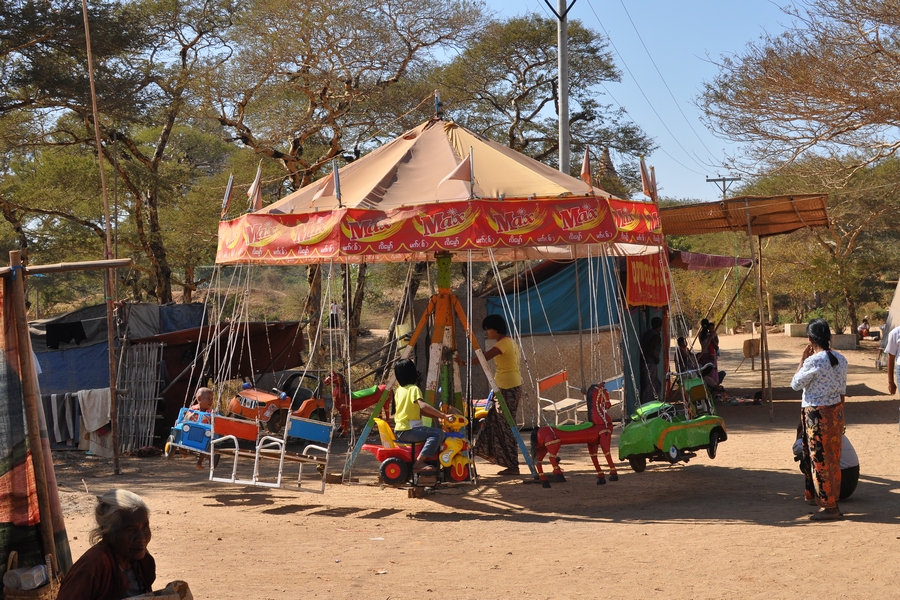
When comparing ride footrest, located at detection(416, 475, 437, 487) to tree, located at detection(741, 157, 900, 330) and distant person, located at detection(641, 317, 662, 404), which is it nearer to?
distant person, located at detection(641, 317, 662, 404)

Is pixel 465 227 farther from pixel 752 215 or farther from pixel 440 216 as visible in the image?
pixel 752 215

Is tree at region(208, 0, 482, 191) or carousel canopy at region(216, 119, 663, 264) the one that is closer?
carousel canopy at region(216, 119, 663, 264)

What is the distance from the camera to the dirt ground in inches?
226

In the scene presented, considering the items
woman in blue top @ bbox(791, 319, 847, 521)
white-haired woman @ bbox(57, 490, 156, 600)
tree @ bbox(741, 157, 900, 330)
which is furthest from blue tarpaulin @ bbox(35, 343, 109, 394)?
tree @ bbox(741, 157, 900, 330)

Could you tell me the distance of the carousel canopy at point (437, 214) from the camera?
324 inches

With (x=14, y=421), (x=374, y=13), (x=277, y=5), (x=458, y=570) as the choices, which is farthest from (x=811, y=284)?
(x=14, y=421)

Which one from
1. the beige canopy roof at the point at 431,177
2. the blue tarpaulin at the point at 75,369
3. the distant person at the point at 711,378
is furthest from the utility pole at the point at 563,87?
the blue tarpaulin at the point at 75,369

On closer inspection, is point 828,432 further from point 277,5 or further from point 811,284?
point 811,284

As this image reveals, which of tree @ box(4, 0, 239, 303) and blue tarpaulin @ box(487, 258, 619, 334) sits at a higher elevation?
tree @ box(4, 0, 239, 303)

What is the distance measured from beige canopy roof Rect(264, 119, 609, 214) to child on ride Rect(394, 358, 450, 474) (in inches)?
62.9

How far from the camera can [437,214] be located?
27.0ft

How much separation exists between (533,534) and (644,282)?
28.5 ft

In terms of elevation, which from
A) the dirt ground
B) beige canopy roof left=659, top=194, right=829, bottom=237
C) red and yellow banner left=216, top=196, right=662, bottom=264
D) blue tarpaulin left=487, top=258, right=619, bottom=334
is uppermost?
beige canopy roof left=659, top=194, right=829, bottom=237

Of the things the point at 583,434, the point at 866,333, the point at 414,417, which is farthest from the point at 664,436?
the point at 866,333
